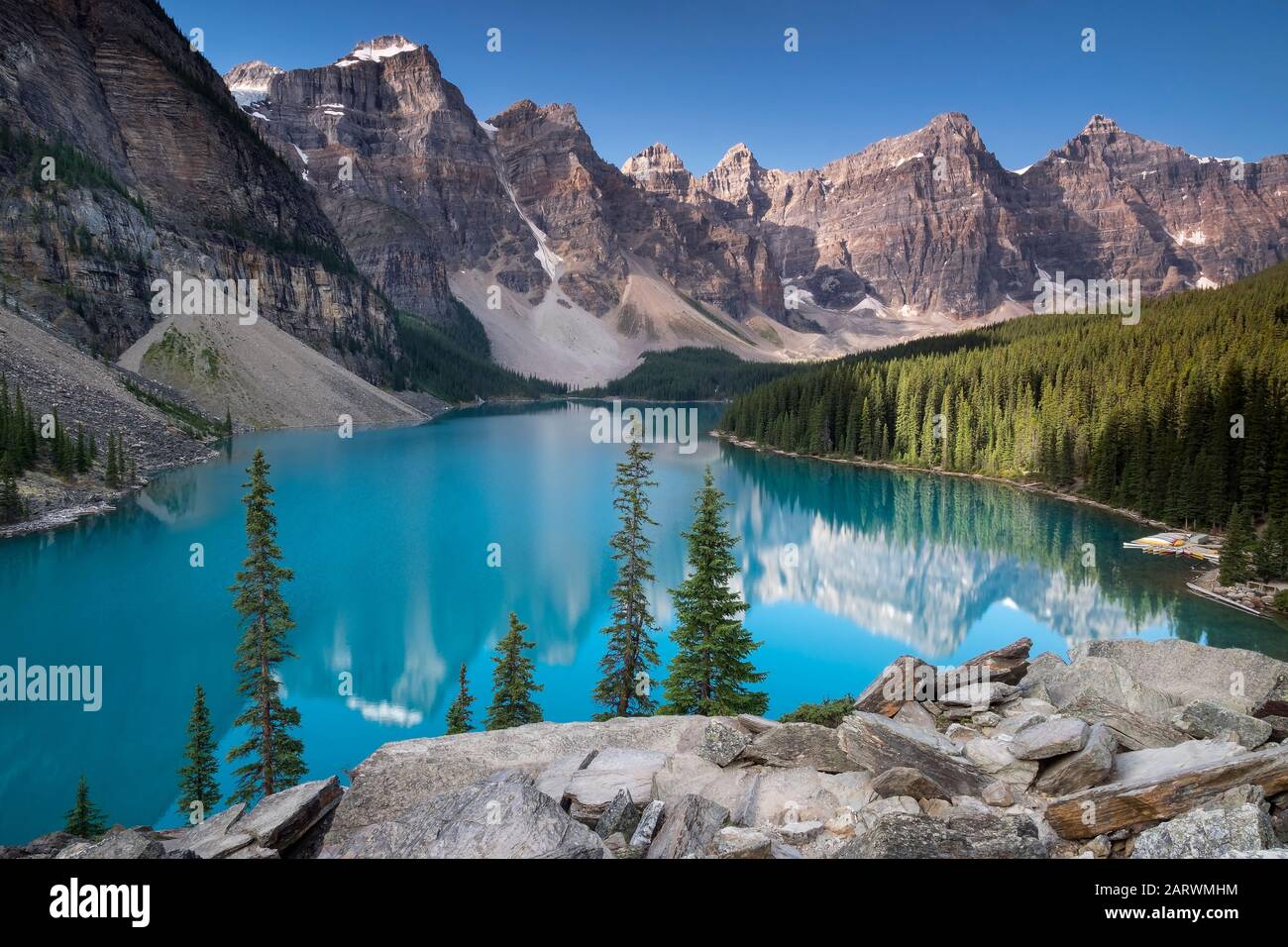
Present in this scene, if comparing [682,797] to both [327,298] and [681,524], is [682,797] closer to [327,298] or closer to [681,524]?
[681,524]

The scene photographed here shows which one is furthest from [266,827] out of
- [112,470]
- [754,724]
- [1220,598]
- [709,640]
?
[112,470]

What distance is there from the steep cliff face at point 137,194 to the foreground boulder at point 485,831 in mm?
100866

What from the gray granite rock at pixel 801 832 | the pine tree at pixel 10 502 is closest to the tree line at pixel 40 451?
the pine tree at pixel 10 502

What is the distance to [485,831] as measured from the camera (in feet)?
23.5

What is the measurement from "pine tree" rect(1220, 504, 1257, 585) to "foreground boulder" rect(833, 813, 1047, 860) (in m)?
36.4

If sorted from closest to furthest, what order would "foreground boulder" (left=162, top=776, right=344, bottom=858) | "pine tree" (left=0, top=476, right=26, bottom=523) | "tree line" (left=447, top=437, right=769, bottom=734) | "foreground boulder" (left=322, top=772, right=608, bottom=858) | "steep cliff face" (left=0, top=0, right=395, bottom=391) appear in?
"foreground boulder" (left=322, top=772, right=608, bottom=858), "foreground boulder" (left=162, top=776, right=344, bottom=858), "tree line" (left=447, top=437, right=769, bottom=734), "pine tree" (left=0, top=476, right=26, bottom=523), "steep cliff face" (left=0, top=0, right=395, bottom=391)

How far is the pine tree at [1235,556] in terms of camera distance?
1288 inches

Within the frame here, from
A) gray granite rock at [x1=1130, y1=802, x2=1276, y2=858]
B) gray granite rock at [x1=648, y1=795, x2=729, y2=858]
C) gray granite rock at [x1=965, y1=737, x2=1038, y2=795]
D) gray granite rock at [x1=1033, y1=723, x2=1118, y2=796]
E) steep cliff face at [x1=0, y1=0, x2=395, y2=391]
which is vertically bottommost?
gray granite rock at [x1=648, y1=795, x2=729, y2=858]

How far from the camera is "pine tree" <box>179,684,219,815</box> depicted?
48.5 ft

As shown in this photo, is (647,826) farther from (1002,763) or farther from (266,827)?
(266,827)

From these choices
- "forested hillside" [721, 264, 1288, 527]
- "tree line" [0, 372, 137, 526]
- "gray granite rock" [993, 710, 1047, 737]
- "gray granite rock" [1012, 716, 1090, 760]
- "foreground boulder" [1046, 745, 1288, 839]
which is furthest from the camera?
"forested hillside" [721, 264, 1288, 527]

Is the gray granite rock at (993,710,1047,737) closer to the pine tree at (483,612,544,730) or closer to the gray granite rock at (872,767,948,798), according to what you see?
the gray granite rock at (872,767,948,798)

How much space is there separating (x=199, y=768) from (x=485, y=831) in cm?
1171

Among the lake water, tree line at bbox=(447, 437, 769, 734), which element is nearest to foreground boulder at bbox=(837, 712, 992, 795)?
tree line at bbox=(447, 437, 769, 734)
